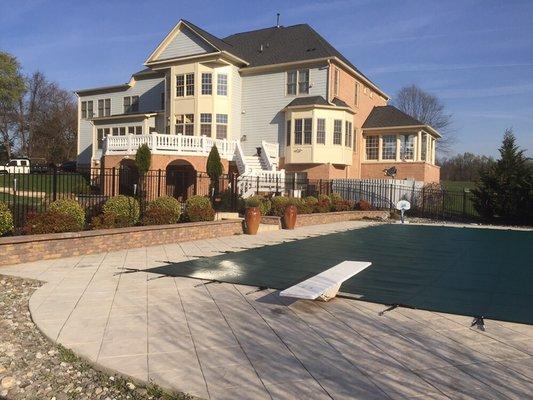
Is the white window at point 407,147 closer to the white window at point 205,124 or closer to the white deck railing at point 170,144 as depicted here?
the white deck railing at point 170,144

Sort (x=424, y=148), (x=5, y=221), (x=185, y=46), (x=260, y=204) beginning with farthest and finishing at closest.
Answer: (x=424, y=148) < (x=185, y=46) < (x=260, y=204) < (x=5, y=221)

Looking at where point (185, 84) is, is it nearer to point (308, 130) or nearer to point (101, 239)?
point (308, 130)

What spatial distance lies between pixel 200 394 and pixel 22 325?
120 inches

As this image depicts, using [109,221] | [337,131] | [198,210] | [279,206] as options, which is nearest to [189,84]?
[337,131]

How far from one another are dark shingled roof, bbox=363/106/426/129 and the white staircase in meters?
8.58

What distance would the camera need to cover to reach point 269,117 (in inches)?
1171

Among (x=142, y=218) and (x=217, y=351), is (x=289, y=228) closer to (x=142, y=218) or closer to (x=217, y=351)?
(x=142, y=218)

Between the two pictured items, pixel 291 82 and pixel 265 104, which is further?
pixel 265 104

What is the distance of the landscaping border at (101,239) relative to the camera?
8.91 m

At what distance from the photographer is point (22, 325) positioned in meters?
5.48

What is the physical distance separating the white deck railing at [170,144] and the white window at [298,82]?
5.89 metres

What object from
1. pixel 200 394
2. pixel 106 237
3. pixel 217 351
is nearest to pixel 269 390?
pixel 200 394

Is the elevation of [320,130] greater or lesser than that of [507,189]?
greater

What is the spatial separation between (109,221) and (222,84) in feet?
65.1
